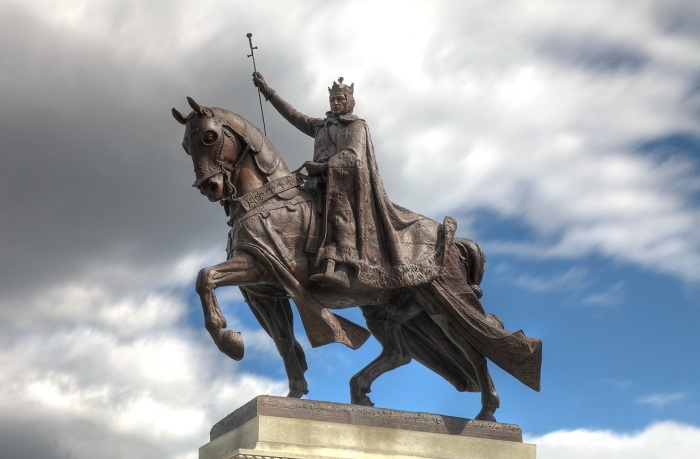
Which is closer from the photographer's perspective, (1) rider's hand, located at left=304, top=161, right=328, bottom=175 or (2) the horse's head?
(2) the horse's head

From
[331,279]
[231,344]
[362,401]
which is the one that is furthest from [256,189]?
[362,401]

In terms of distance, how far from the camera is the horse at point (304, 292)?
15250 millimetres

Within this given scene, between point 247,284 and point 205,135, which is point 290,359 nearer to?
point 247,284

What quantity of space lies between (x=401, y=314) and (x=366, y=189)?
1.54 meters

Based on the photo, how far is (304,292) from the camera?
1529cm

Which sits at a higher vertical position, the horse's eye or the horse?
the horse's eye

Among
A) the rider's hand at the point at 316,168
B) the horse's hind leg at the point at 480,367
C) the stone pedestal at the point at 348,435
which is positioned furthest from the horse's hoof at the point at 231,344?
the horse's hind leg at the point at 480,367

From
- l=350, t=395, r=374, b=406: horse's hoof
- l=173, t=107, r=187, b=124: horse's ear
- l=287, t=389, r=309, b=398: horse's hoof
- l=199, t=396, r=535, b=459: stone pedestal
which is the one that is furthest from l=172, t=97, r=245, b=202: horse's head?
l=350, t=395, r=374, b=406: horse's hoof

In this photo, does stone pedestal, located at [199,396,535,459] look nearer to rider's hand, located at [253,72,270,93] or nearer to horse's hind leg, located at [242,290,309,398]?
horse's hind leg, located at [242,290,309,398]

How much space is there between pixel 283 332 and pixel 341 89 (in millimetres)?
2868

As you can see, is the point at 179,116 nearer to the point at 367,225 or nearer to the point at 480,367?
the point at 367,225

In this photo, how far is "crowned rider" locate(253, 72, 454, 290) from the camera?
50.5ft

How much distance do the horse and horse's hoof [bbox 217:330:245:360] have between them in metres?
0.01

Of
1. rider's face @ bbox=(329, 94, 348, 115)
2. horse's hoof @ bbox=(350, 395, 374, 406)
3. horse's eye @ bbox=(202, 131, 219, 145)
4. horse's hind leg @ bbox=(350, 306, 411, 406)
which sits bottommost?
horse's hoof @ bbox=(350, 395, 374, 406)
